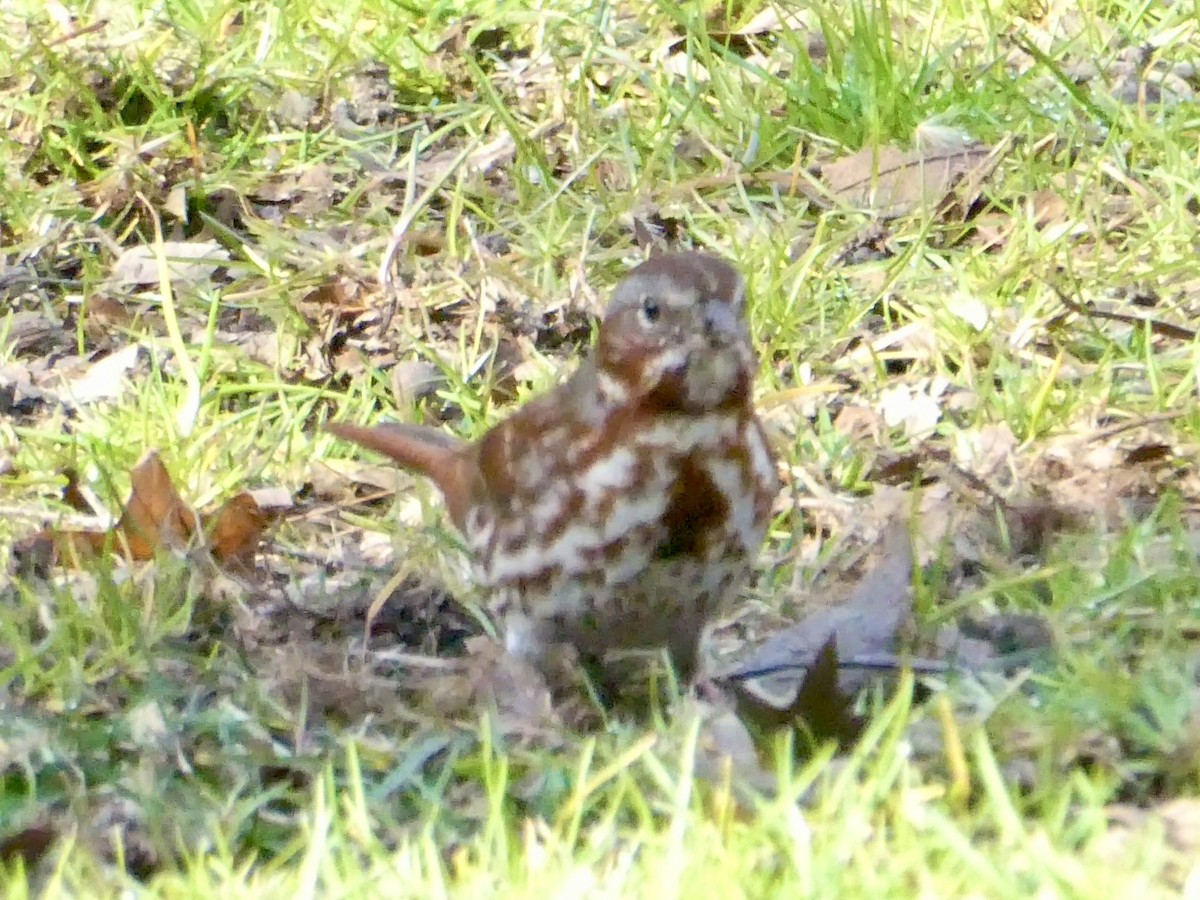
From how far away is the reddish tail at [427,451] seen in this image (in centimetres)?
361

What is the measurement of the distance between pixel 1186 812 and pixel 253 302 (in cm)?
304

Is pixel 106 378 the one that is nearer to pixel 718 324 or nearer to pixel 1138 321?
pixel 718 324

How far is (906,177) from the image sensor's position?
16.0 ft

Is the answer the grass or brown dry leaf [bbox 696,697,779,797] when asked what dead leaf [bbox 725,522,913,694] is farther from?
brown dry leaf [bbox 696,697,779,797]

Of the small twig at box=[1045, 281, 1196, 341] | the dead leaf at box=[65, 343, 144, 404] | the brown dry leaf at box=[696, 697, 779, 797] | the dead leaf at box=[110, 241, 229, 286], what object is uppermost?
the brown dry leaf at box=[696, 697, 779, 797]

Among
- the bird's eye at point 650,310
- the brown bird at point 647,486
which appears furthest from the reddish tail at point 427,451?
the bird's eye at point 650,310

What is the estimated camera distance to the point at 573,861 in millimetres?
2336

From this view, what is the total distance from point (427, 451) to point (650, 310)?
898 millimetres

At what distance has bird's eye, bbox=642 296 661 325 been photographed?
3012 millimetres

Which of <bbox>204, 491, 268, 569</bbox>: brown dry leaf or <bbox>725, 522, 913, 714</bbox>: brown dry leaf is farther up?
<bbox>725, 522, 913, 714</bbox>: brown dry leaf

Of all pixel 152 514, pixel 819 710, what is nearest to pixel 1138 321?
pixel 819 710

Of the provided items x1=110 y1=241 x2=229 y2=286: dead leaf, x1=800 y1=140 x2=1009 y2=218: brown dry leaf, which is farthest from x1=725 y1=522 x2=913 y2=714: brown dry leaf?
x1=110 y1=241 x2=229 y2=286: dead leaf

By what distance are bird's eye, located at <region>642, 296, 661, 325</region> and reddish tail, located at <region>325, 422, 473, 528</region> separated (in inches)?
25.1

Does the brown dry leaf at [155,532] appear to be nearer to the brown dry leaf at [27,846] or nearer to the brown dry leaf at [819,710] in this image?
the brown dry leaf at [27,846]
